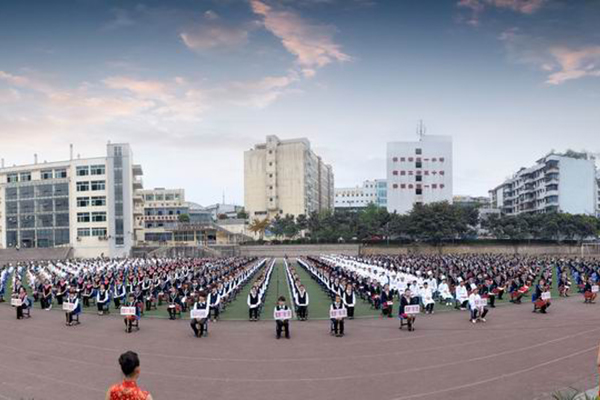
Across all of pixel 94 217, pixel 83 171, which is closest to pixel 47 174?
pixel 83 171

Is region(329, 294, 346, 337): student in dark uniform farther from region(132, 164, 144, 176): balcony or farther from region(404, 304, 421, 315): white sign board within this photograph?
region(132, 164, 144, 176): balcony

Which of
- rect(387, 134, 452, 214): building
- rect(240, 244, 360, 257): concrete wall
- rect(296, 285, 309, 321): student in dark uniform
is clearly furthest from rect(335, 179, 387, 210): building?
rect(296, 285, 309, 321): student in dark uniform

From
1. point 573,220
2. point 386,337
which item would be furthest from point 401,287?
point 573,220

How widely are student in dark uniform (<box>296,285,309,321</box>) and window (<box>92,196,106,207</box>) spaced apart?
215ft

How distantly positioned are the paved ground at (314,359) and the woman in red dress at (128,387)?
4904 millimetres

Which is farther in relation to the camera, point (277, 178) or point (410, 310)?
point (277, 178)

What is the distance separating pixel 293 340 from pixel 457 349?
467 centimetres

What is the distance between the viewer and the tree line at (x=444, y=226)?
227 ft

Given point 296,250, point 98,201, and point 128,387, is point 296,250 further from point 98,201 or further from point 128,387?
point 128,387

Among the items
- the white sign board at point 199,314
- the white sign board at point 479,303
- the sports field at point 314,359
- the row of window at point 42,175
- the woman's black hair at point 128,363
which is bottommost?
the sports field at point 314,359

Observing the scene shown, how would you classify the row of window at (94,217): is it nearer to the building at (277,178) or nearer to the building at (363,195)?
the building at (277,178)

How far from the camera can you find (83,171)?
7719 centimetres

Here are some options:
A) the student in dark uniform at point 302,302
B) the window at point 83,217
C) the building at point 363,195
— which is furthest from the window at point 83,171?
the building at point 363,195

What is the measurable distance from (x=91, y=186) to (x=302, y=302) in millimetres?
67544
